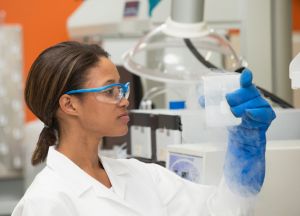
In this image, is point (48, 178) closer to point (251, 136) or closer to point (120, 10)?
point (251, 136)

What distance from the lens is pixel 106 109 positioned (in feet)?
5.08

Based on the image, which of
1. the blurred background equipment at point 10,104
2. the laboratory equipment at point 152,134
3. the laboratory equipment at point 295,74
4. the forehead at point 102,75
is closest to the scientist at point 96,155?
the forehead at point 102,75

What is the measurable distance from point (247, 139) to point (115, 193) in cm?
37

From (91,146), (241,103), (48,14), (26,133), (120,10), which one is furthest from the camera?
(48,14)

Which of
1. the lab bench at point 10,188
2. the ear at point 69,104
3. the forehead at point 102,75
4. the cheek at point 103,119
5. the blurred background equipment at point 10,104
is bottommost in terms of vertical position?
the lab bench at point 10,188

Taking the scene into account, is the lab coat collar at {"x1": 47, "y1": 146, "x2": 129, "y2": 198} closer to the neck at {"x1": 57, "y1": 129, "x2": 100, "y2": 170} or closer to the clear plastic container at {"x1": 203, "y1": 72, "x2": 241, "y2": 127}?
the neck at {"x1": 57, "y1": 129, "x2": 100, "y2": 170}

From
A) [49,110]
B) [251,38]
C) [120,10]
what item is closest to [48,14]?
[120,10]

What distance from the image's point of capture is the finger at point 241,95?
4.48 ft

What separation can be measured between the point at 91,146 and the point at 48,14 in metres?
3.96

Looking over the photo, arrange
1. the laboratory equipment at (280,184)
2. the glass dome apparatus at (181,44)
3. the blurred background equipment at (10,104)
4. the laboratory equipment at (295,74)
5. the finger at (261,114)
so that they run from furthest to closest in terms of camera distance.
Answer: the blurred background equipment at (10,104)
the glass dome apparatus at (181,44)
the laboratory equipment at (280,184)
the laboratory equipment at (295,74)
the finger at (261,114)

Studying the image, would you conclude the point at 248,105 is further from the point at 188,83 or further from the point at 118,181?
the point at 188,83

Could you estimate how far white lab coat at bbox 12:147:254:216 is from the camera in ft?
4.63

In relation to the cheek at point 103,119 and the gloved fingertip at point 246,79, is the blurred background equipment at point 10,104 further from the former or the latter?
the gloved fingertip at point 246,79

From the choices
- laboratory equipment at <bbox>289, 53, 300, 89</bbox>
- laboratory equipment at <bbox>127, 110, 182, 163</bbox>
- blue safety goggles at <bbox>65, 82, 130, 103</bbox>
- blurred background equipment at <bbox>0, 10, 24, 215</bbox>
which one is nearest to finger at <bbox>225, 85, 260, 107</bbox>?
laboratory equipment at <bbox>289, 53, 300, 89</bbox>
